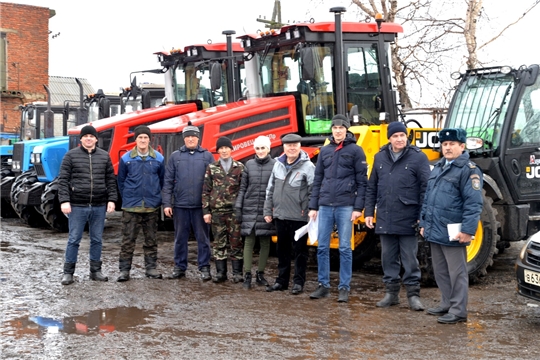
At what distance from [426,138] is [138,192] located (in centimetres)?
377

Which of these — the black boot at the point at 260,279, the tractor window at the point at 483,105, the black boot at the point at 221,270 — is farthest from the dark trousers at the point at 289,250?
the tractor window at the point at 483,105

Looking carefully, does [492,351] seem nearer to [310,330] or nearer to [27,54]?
[310,330]

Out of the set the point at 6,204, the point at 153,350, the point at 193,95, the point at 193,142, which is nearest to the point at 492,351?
the point at 153,350

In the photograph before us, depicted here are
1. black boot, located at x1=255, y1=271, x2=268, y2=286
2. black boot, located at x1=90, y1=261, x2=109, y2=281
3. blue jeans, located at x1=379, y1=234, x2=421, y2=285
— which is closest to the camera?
blue jeans, located at x1=379, y1=234, x2=421, y2=285

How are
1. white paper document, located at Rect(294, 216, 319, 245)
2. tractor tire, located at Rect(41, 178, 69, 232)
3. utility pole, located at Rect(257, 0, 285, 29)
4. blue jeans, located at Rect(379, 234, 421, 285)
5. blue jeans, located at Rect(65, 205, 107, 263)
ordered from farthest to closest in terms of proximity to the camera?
1. utility pole, located at Rect(257, 0, 285, 29)
2. tractor tire, located at Rect(41, 178, 69, 232)
3. blue jeans, located at Rect(65, 205, 107, 263)
4. white paper document, located at Rect(294, 216, 319, 245)
5. blue jeans, located at Rect(379, 234, 421, 285)

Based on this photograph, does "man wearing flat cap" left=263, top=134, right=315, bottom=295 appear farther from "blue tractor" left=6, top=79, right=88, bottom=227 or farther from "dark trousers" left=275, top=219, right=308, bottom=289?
"blue tractor" left=6, top=79, right=88, bottom=227

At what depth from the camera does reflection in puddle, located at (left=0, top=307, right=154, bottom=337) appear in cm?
675

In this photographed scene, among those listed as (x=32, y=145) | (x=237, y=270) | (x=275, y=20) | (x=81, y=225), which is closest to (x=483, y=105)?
(x=237, y=270)

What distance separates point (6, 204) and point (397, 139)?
13.1 metres

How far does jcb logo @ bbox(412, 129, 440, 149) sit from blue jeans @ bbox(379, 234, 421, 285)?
7.95 feet

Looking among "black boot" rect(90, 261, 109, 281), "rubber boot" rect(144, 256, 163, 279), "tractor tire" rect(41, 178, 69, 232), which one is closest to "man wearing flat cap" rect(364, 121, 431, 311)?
"rubber boot" rect(144, 256, 163, 279)

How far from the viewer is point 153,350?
20.0ft

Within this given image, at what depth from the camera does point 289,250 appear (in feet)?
28.6

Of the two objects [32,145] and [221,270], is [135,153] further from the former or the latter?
[32,145]
